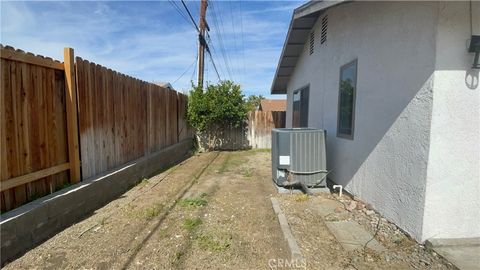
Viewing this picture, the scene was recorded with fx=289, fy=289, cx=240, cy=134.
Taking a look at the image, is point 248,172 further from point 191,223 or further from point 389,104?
point 389,104

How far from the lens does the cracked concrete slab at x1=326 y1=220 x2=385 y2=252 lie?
3.37 m

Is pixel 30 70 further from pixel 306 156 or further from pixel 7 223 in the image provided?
pixel 306 156

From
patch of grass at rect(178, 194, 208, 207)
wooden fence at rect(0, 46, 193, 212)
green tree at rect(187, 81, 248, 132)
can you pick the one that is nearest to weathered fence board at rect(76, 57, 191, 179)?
wooden fence at rect(0, 46, 193, 212)

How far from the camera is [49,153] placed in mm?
3893

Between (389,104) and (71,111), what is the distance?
4581mm

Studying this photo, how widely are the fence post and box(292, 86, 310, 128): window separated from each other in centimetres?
615

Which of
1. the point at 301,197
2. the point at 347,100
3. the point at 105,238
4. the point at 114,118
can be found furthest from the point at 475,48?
the point at 114,118

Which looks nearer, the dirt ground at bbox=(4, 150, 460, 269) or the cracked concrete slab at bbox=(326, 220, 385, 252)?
the dirt ground at bbox=(4, 150, 460, 269)

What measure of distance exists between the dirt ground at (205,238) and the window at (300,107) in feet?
12.5

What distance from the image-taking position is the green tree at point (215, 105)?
11914 mm

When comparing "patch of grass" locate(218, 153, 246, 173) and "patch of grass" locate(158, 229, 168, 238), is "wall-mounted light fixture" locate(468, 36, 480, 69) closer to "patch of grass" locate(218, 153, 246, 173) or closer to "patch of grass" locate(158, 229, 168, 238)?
"patch of grass" locate(158, 229, 168, 238)

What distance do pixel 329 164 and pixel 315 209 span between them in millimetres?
1882

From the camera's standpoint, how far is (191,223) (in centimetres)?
405

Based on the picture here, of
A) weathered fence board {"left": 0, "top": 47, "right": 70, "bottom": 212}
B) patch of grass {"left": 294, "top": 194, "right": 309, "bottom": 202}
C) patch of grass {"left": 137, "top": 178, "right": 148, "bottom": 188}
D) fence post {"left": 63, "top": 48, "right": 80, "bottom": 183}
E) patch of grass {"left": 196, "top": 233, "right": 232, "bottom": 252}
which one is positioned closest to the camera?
weathered fence board {"left": 0, "top": 47, "right": 70, "bottom": 212}
